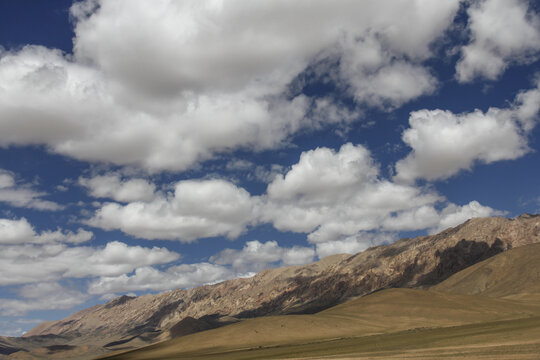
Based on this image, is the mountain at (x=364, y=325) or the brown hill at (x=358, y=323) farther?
the brown hill at (x=358, y=323)

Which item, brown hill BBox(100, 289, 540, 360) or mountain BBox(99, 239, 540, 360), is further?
brown hill BBox(100, 289, 540, 360)

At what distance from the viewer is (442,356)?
143 ft

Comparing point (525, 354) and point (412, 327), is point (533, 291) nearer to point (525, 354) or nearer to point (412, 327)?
point (412, 327)

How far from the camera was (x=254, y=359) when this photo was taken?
214 feet

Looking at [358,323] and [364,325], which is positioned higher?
[358,323]

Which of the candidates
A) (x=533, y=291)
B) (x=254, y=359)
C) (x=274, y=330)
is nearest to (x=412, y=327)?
(x=274, y=330)

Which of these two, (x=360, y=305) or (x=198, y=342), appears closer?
(x=198, y=342)

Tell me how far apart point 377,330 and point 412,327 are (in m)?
9.99

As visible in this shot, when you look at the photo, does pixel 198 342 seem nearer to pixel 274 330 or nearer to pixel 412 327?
pixel 274 330

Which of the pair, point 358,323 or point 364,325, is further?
point 358,323

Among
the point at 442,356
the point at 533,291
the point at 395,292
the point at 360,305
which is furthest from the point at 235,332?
the point at 533,291

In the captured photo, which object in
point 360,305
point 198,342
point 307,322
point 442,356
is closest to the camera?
point 442,356

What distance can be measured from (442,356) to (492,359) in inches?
249

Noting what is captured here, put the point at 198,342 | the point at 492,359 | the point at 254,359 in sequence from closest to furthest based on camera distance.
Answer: the point at 492,359 → the point at 254,359 → the point at 198,342
